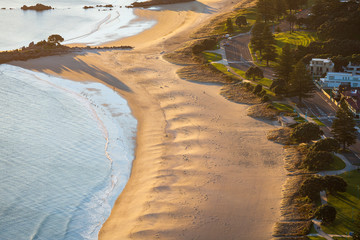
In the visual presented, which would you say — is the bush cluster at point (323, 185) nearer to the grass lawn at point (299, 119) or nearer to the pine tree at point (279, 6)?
the grass lawn at point (299, 119)

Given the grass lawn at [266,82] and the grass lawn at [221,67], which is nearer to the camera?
the grass lawn at [266,82]

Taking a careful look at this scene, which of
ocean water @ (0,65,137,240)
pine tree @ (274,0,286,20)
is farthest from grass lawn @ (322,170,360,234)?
pine tree @ (274,0,286,20)

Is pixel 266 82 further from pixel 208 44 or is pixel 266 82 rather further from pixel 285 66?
pixel 208 44

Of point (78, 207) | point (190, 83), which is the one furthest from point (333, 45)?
point (78, 207)

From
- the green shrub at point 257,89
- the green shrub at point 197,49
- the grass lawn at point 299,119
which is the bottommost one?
the grass lawn at point 299,119

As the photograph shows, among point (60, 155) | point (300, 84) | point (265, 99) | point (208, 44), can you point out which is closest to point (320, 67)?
point (300, 84)

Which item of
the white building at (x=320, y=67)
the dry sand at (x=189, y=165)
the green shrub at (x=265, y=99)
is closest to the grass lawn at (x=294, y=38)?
the white building at (x=320, y=67)
